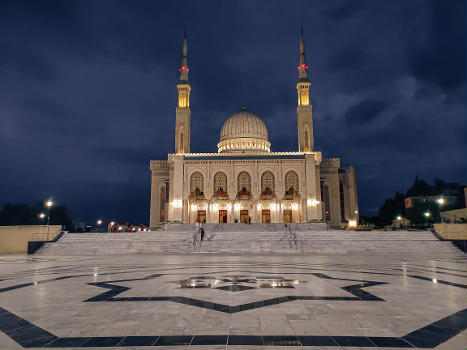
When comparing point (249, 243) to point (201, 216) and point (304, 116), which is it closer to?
point (201, 216)

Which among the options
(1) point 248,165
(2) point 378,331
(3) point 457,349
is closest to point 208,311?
(2) point 378,331

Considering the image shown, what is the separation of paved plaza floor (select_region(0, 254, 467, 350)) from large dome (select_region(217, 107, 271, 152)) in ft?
136

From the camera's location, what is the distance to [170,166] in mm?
46438

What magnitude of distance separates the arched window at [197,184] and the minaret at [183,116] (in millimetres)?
4731

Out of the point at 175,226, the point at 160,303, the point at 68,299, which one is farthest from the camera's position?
the point at 175,226

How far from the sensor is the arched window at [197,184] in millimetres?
42984

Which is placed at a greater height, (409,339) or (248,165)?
(248,165)

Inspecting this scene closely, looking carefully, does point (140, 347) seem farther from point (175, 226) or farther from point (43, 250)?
point (175, 226)

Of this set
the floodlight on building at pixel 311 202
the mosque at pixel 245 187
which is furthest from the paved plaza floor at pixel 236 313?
the mosque at pixel 245 187

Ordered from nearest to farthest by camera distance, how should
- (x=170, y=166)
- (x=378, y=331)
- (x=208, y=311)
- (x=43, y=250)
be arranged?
1. (x=378, y=331)
2. (x=208, y=311)
3. (x=43, y=250)
4. (x=170, y=166)

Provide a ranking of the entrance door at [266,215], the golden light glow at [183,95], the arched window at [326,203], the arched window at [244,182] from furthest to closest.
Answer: the arched window at [326,203], the golden light glow at [183,95], the arched window at [244,182], the entrance door at [266,215]

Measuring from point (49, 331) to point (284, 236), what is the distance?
22.8 metres

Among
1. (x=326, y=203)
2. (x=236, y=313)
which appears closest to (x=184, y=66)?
(x=326, y=203)

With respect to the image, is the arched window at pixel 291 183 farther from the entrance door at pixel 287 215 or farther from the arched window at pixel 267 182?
the entrance door at pixel 287 215
